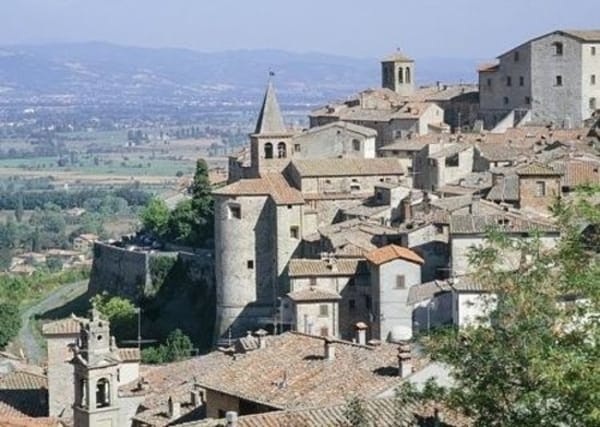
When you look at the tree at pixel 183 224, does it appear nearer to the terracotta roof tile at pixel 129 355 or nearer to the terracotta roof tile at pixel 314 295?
the terracotta roof tile at pixel 314 295

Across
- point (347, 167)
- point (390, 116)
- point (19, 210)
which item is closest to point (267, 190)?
point (347, 167)

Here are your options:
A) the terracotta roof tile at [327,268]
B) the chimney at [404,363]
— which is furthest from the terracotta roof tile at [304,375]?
the terracotta roof tile at [327,268]

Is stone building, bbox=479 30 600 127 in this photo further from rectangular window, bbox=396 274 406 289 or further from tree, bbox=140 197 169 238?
rectangular window, bbox=396 274 406 289

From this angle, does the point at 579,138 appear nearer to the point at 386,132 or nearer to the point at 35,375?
the point at 386,132

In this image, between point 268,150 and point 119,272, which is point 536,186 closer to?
point 268,150

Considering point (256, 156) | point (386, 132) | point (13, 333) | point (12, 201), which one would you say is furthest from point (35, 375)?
point (12, 201)

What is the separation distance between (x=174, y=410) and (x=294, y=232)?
66.9ft

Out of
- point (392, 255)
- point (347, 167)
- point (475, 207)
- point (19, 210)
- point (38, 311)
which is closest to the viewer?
point (392, 255)

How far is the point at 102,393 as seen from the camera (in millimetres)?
25141

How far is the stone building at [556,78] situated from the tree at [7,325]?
69.7 ft

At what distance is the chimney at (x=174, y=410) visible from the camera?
79.8 ft

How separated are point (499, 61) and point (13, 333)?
2327 cm

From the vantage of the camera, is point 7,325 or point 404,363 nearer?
point 404,363

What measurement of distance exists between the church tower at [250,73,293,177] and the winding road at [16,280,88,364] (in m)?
9.58
